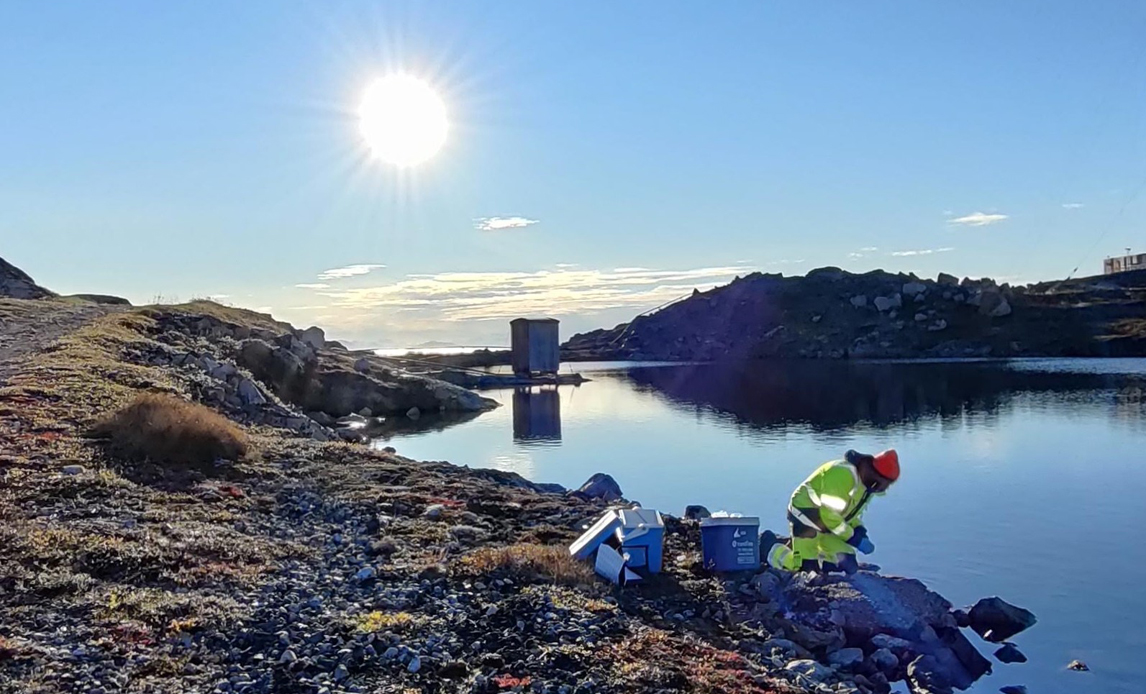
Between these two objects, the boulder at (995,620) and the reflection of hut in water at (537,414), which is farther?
the reflection of hut in water at (537,414)

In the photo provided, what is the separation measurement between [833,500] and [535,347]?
74172mm

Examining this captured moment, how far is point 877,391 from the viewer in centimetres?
6638

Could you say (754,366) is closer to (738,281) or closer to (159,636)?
(738,281)

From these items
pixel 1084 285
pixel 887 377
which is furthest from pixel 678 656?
pixel 1084 285

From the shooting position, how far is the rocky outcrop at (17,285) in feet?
174

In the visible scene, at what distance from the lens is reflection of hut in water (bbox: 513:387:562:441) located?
46156mm

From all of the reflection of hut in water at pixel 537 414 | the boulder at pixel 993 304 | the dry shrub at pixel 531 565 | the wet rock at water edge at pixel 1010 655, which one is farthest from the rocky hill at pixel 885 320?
the dry shrub at pixel 531 565

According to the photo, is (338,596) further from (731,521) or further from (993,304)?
(993,304)

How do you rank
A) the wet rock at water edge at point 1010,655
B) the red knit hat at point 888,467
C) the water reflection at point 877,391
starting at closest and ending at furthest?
the red knit hat at point 888,467
the wet rock at water edge at point 1010,655
the water reflection at point 877,391

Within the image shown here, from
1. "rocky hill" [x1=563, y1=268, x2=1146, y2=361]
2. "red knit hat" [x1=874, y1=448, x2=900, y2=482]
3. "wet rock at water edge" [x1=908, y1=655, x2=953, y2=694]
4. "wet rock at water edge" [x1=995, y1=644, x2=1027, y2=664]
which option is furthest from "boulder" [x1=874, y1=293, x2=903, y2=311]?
"wet rock at water edge" [x1=908, y1=655, x2=953, y2=694]

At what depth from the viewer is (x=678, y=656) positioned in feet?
31.9

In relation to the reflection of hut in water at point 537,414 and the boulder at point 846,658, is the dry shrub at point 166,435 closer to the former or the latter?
the boulder at point 846,658

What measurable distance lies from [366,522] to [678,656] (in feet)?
23.1

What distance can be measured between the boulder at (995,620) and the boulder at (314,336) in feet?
170
